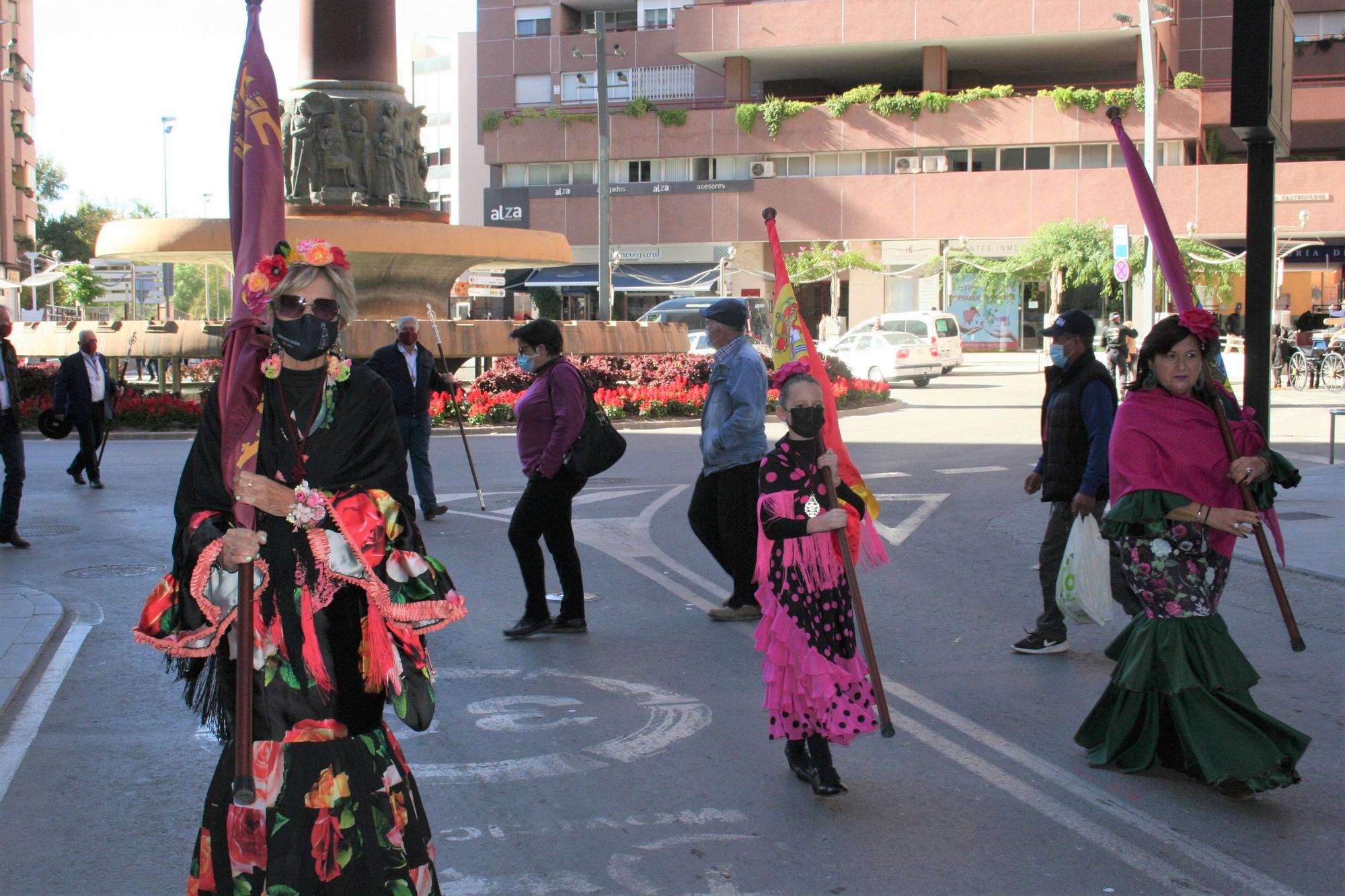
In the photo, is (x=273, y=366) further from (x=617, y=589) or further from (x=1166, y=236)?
(x=617, y=589)

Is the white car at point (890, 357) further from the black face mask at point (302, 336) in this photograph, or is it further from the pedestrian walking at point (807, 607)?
the black face mask at point (302, 336)

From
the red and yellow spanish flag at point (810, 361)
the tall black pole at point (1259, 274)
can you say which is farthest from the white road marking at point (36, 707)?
the tall black pole at point (1259, 274)

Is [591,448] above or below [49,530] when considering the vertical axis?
above

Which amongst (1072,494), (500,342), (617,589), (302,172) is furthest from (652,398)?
(1072,494)

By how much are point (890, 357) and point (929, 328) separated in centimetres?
240

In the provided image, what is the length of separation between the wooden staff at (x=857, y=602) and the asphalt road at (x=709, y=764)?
0.36 m

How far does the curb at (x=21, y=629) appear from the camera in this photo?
22.5 feet

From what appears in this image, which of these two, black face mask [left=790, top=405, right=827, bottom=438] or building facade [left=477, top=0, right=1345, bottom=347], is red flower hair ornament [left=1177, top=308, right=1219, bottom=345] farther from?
building facade [left=477, top=0, right=1345, bottom=347]

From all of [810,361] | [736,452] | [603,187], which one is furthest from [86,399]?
[603,187]

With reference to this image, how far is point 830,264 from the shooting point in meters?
53.8

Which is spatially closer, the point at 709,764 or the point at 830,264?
the point at 709,764

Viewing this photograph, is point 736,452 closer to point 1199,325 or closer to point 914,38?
point 1199,325

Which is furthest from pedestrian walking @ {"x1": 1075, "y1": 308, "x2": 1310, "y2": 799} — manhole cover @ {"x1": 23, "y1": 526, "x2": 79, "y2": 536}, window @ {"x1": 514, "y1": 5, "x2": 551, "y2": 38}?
window @ {"x1": 514, "y1": 5, "x2": 551, "y2": 38}

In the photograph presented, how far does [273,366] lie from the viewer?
3.39 m
